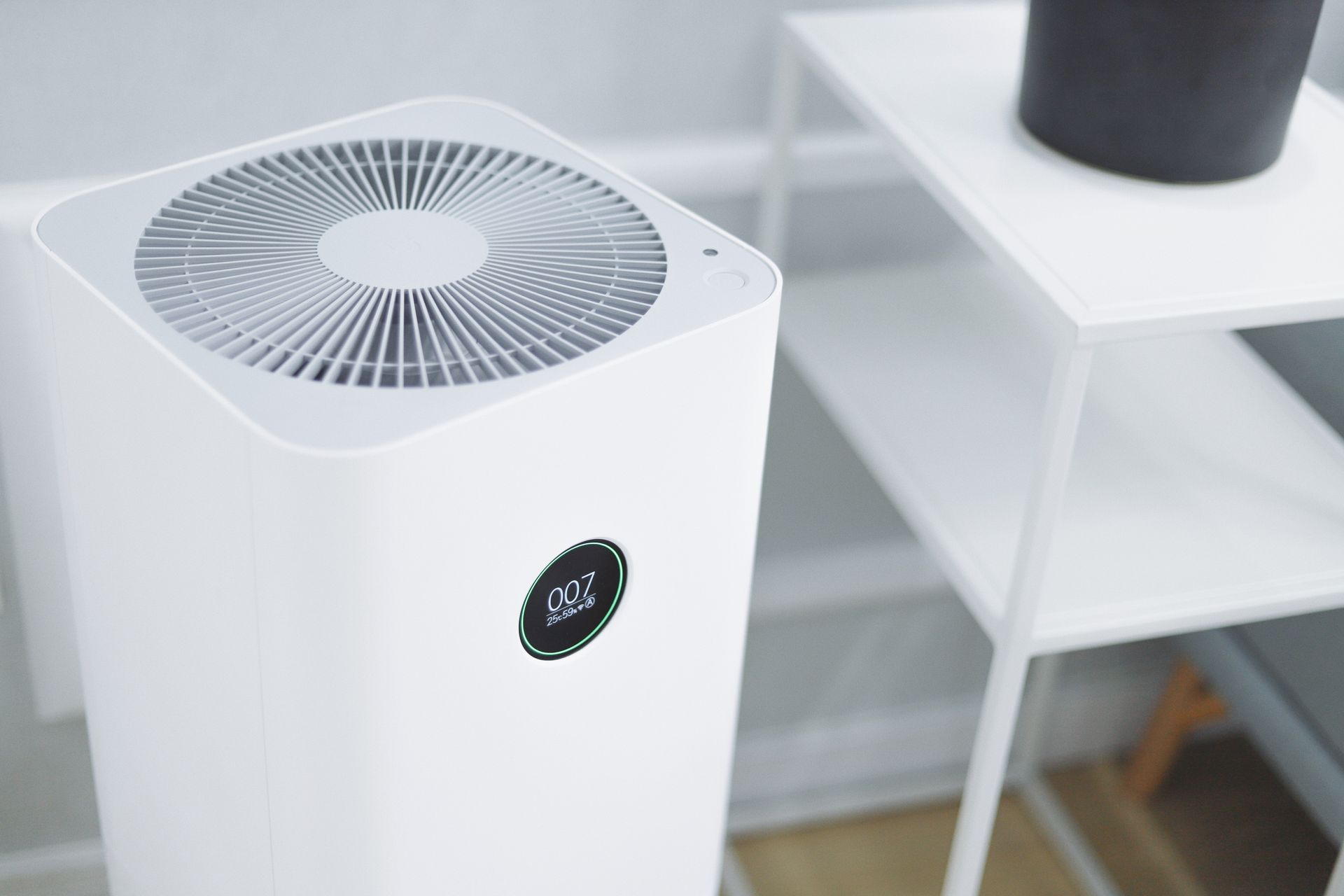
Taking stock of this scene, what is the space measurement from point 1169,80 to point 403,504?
47 cm

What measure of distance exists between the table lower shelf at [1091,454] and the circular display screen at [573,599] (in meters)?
0.26

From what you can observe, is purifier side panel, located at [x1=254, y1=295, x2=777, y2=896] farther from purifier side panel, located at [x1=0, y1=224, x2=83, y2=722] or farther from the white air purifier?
purifier side panel, located at [x1=0, y1=224, x2=83, y2=722]

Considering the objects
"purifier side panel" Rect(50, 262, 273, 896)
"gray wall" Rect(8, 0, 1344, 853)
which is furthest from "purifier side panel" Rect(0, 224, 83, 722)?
"purifier side panel" Rect(50, 262, 273, 896)

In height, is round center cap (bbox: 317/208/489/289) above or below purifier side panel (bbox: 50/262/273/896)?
above

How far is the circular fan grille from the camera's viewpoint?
0.59 meters

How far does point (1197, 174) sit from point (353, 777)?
22.0 inches

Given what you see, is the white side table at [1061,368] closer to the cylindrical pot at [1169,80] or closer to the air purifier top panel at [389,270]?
the cylindrical pot at [1169,80]

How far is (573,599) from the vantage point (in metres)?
0.63

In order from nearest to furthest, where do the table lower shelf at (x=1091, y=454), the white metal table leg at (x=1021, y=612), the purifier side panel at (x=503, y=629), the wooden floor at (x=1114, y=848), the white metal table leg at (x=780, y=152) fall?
the purifier side panel at (x=503, y=629) → the white metal table leg at (x=1021, y=612) → the table lower shelf at (x=1091, y=454) → the white metal table leg at (x=780, y=152) → the wooden floor at (x=1114, y=848)

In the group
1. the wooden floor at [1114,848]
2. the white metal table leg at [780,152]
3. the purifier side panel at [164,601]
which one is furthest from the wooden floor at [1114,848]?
the purifier side panel at [164,601]

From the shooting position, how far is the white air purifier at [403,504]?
0.56 m

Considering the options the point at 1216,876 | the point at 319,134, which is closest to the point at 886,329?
the point at 319,134

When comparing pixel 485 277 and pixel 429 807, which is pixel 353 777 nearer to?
pixel 429 807

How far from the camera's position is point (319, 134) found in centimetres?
75
